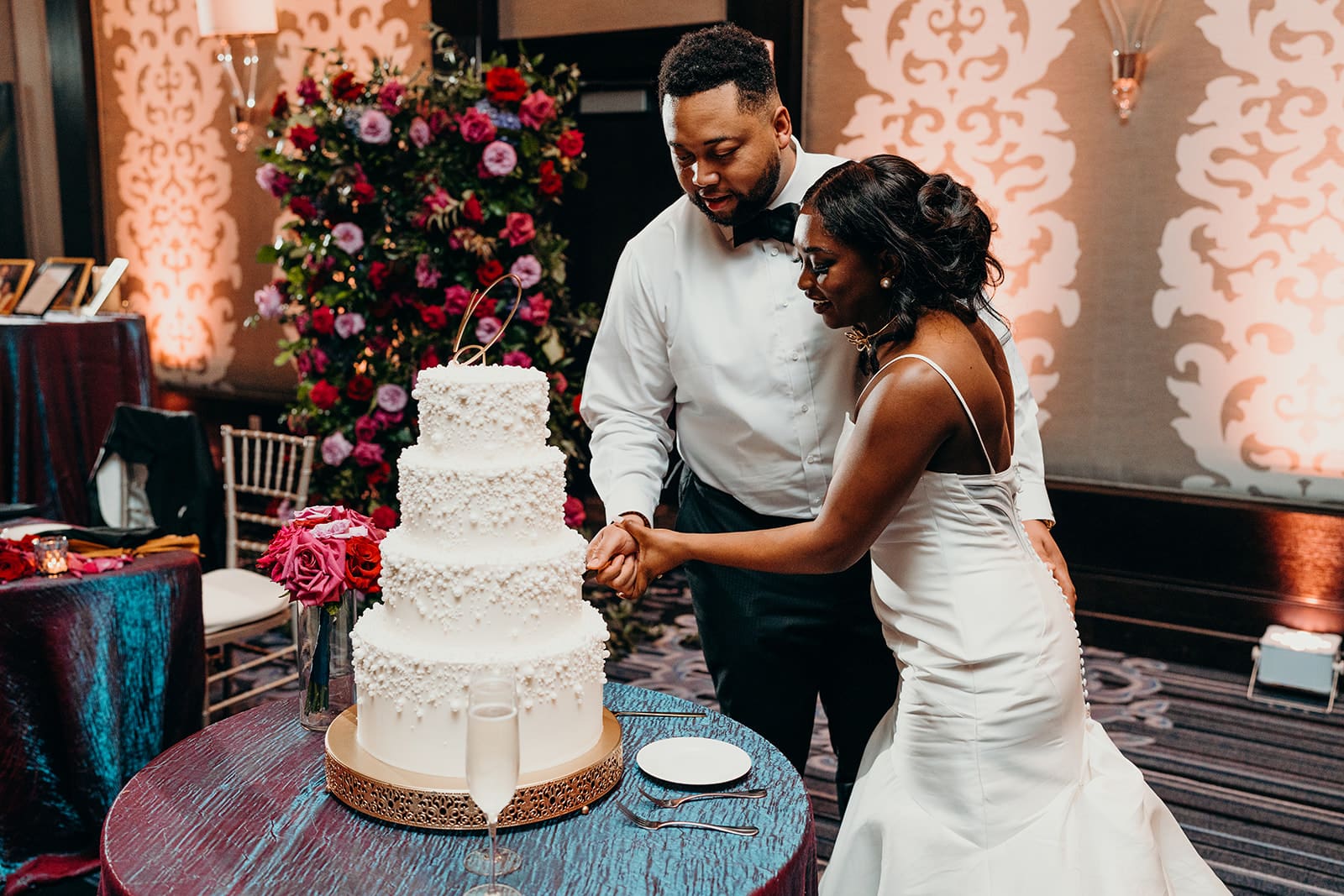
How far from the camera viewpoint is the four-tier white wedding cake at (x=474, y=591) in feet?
5.39

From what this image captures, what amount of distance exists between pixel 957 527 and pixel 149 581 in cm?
219

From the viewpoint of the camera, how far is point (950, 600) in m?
1.96

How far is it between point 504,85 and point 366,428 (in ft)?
4.71

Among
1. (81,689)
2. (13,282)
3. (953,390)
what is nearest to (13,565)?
(81,689)

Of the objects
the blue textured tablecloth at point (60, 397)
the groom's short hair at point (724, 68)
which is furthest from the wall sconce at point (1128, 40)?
the blue textured tablecloth at point (60, 397)

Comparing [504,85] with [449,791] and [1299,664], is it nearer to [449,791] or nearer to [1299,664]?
[449,791]

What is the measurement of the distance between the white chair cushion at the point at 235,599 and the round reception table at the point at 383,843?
193cm

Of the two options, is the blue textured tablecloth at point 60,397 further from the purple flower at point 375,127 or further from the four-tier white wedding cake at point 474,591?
the four-tier white wedding cake at point 474,591

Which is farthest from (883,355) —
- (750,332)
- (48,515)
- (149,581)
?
(48,515)

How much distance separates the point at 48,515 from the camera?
5.49 metres

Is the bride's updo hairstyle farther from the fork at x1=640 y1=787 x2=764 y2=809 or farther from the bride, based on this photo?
the fork at x1=640 y1=787 x2=764 y2=809

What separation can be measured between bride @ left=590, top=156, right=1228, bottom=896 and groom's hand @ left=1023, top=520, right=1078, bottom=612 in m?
0.17

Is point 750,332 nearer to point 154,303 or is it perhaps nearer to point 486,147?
point 486,147

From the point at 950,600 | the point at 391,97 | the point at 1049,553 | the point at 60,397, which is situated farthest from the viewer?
the point at 60,397
